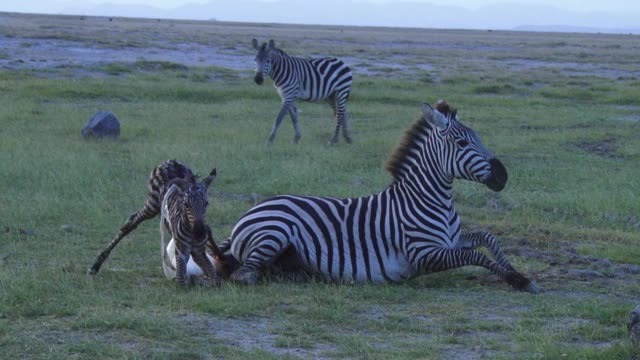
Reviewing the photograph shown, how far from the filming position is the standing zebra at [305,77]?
17344mm

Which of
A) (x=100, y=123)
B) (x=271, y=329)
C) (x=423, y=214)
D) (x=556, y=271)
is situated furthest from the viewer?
(x=100, y=123)

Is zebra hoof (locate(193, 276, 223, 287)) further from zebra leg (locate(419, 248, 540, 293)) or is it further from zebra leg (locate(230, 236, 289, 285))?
zebra leg (locate(419, 248, 540, 293))

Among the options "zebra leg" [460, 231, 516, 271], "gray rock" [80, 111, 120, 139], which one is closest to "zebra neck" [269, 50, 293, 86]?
"gray rock" [80, 111, 120, 139]

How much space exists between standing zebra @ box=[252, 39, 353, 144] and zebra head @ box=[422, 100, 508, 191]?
946 centimetres

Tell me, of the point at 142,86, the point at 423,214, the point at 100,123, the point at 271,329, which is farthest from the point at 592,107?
the point at 271,329

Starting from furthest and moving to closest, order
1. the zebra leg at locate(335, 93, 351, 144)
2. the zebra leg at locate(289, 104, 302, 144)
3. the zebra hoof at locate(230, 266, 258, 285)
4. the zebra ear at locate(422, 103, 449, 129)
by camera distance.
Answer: the zebra leg at locate(335, 93, 351, 144), the zebra leg at locate(289, 104, 302, 144), the zebra ear at locate(422, 103, 449, 129), the zebra hoof at locate(230, 266, 258, 285)

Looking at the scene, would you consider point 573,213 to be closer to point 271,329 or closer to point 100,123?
point 271,329

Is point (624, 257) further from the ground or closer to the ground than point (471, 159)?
closer to the ground

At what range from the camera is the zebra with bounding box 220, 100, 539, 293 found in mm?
7375

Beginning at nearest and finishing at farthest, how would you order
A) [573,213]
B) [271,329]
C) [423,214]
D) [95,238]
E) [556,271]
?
[271,329], [423,214], [556,271], [95,238], [573,213]

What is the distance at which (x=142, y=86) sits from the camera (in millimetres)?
23703

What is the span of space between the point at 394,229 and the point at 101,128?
9.02 meters

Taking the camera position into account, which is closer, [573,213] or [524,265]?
[524,265]

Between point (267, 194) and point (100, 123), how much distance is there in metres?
4.84
